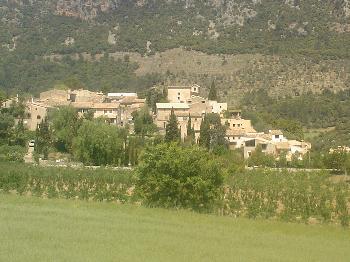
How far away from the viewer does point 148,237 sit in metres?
22.8

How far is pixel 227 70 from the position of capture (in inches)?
5020

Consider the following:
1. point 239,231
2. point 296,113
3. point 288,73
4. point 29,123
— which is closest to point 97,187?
point 239,231

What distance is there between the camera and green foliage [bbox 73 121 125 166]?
62625 mm

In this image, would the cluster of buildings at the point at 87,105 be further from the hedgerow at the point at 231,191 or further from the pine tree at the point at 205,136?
the hedgerow at the point at 231,191

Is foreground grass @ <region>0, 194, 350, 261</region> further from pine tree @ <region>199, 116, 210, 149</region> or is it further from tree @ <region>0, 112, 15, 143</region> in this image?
pine tree @ <region>199, 116, 210, 149</region>

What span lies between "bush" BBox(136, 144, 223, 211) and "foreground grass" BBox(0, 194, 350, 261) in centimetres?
303

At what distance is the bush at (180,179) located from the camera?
35.2 m

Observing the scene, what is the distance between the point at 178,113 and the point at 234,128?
691 cm

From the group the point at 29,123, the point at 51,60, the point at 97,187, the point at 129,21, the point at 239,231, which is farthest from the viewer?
the point at 129,21

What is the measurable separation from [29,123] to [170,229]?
5678 cm

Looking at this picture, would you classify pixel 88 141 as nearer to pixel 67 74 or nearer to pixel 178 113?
pixel 178 113

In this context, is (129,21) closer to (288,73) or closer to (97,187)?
(288,73)

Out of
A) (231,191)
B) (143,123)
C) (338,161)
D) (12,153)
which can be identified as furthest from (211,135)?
(231,191)

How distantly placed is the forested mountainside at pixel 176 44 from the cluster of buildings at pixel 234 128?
25.1 meters
